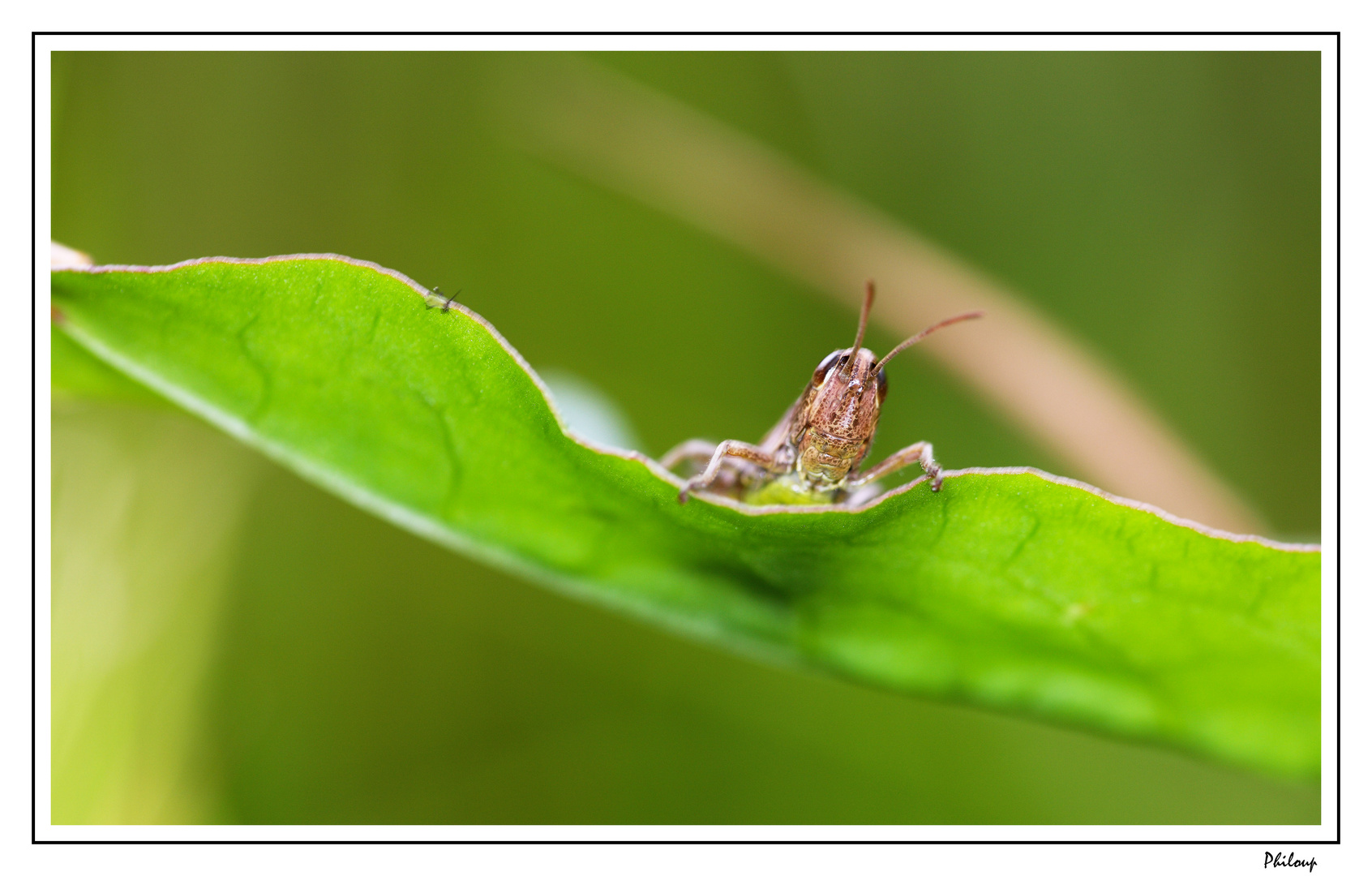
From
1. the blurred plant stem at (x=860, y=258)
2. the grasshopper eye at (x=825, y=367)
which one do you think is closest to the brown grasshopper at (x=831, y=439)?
the grasshopper eye at (x=825, y=367)

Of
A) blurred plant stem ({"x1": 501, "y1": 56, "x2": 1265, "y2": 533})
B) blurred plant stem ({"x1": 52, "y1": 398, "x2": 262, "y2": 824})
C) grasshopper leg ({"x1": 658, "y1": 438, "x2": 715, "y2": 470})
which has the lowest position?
blurred plant stem ({"x1": 52, "y1": 398, "x2": 262, "y2": 824})

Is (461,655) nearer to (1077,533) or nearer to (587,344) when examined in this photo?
(587,344)

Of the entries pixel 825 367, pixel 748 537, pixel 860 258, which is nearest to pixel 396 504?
pixel 748 537

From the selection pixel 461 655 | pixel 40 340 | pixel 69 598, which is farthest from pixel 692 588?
pixel 461 655

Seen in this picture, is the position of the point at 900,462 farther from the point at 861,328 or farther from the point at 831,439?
the point at 861,328

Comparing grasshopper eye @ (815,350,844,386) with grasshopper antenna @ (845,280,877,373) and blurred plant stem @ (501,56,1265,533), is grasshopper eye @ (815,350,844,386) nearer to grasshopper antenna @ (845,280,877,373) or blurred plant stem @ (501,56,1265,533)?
grasshopper antenna @ (845,280,877,373)

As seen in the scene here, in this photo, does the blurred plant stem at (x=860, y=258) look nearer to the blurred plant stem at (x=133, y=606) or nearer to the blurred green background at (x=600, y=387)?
the blurred green background at (x=600, y=387)

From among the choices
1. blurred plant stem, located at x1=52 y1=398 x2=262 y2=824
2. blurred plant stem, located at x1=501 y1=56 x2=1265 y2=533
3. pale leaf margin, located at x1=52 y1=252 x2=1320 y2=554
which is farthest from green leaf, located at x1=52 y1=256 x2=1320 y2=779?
blurred plant stem, located at x1=501 y1=56 x2=1265 y2=533
